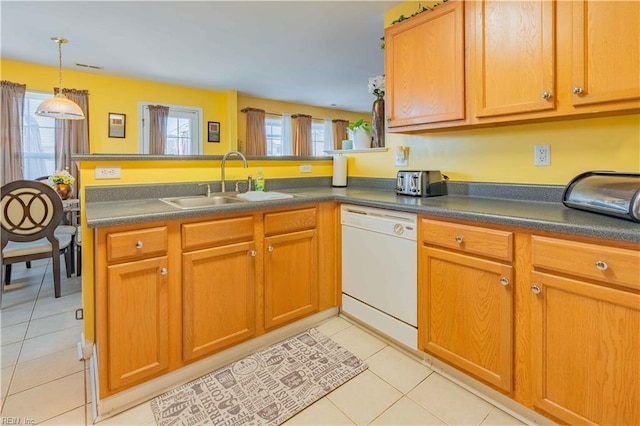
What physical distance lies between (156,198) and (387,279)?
1.47 metres

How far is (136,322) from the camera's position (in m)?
1.49

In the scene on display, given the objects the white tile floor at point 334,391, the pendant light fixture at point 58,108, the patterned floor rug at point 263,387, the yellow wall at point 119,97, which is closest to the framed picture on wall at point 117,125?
the yellow wall at point 119,97

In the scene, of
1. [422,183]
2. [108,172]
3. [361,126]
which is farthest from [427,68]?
[108,172]

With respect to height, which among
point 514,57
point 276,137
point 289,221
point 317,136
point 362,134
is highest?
point 317,136

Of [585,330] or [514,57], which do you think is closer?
[585,330]

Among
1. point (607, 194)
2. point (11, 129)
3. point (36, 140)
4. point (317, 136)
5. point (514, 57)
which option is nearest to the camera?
point (607, 194)

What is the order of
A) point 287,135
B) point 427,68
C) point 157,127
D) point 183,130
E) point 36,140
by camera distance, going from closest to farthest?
point 427,68, point 36,140, point 157,127, point 183,130, point 287,135

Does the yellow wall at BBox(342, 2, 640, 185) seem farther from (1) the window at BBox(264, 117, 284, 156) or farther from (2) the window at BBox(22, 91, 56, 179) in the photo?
(2) the window at BBox(22, 91, 56, 179)

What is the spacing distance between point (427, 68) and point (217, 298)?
176cm

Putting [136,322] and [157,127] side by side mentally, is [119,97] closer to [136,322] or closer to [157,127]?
[157,127]

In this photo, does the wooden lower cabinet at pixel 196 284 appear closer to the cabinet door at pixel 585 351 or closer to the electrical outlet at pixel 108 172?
the electrical outlet at pixel 108 172

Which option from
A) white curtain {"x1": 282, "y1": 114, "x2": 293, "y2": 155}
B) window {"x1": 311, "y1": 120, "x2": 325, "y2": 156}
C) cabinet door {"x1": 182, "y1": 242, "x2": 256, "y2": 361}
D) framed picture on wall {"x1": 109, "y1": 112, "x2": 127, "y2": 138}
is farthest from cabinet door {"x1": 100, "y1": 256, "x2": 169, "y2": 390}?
window {"x1": 311, "y1": 120, "x2": 325, "y2": 156}

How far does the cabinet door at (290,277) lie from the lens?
1.95 meters

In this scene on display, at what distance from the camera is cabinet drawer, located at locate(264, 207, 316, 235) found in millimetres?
1910
